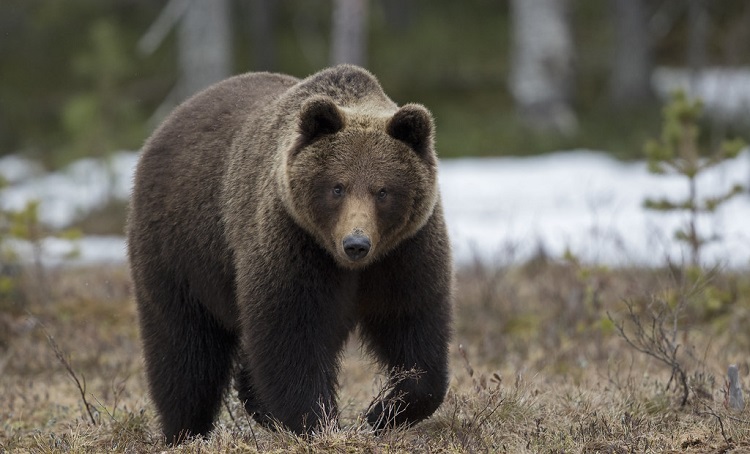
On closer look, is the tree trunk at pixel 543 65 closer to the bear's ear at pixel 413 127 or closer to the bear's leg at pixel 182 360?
the bear's leg at pixel 182 360

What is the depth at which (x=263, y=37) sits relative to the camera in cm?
2755

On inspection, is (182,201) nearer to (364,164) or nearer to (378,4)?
(364,164)

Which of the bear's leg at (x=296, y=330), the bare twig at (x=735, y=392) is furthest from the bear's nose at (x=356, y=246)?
the bare twig at (x=735, y=392)

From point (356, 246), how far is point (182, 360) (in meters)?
1.64

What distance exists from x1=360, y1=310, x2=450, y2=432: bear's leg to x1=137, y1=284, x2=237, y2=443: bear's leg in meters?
0.97

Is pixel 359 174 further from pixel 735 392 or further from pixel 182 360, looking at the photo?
pixel 735 392

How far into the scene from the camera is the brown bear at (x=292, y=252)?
4824mm

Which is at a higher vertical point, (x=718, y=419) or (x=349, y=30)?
(x=349, y=30)

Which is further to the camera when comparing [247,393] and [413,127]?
[247,393]

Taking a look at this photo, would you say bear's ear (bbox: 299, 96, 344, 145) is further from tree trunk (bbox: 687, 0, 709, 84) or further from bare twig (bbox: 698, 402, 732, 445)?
tree trunk (bbox: 687, 0, 709, 84)

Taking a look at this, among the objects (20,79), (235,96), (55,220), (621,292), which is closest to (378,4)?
(20,79)

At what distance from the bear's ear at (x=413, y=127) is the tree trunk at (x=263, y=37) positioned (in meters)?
22.7

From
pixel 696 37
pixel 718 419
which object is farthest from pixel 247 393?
pixel 696 37

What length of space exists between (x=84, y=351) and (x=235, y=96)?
2.96 m
